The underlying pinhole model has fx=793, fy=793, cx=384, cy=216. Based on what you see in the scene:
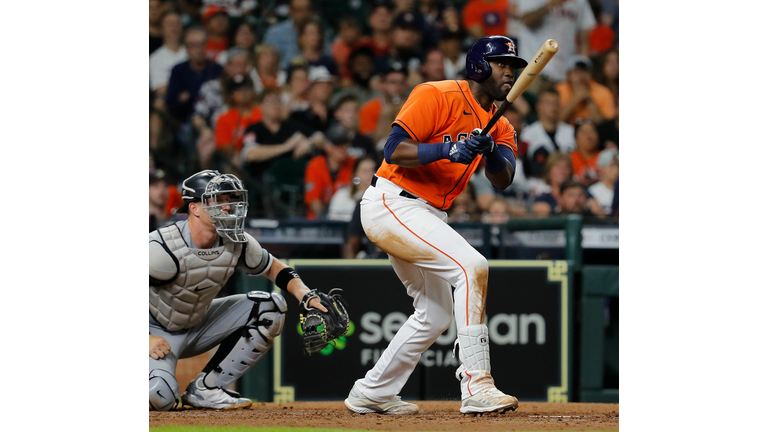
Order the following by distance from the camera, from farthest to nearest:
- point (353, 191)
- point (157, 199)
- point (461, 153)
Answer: point (353, 191), point (157, 199), point (461, 153)

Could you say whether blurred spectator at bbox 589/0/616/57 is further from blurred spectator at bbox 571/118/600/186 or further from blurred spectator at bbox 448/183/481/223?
blurred spectator at bbox 448/183/481/223

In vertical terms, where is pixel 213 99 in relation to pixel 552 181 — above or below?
above

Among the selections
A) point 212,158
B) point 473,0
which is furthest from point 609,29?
point 212,158

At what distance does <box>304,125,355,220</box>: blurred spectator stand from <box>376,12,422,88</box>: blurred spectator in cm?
132

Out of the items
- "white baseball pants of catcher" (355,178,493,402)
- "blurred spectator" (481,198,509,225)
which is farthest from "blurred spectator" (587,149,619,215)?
"white baseball pants of catcher" (355,178,493,402)

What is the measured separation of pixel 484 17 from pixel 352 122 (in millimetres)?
1976

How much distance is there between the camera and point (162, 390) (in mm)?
3967

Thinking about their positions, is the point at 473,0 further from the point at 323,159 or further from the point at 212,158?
the point at 212,158

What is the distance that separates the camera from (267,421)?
365 centimetres

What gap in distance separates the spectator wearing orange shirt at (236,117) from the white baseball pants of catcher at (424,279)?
2.94m

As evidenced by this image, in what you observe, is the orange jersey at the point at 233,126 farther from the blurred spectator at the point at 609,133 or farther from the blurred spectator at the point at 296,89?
the blurred spectator at the point at 609,133

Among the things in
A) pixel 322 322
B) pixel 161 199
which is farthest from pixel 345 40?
pixel 322 322

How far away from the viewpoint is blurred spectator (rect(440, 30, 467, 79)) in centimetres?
741

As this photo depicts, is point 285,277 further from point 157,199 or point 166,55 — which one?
point 166,55
